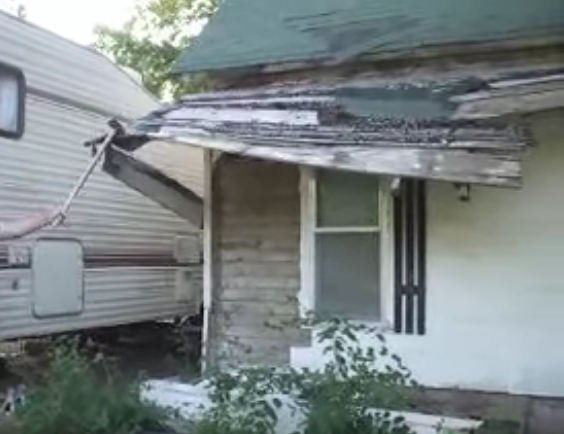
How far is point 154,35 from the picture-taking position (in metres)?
27.2

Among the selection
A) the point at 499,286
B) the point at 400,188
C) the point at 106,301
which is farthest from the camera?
the point at 106,301

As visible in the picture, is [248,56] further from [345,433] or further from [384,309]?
[345,433]

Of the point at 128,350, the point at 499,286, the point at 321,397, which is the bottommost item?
the point at 128,350

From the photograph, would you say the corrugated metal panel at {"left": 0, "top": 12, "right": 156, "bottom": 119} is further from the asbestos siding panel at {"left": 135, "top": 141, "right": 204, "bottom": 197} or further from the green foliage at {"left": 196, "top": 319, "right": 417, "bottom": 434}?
the green foliage at {"left": 196, "top": 319, "right": 417, "bottom": 434}

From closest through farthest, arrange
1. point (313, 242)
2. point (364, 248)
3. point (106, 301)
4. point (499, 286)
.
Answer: point (499, 286) < point (364, 248) < point (313, 242) < point (106, 301)

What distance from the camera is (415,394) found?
786 cm

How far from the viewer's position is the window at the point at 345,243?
8852 millimetres

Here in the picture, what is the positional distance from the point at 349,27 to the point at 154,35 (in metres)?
18.3

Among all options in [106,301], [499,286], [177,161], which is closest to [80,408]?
[499,286]

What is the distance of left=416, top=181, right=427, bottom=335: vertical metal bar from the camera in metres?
8.62

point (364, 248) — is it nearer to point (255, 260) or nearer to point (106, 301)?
point (255, 260)

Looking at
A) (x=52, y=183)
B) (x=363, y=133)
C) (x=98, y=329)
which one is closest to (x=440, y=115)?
(x=363, y=133)

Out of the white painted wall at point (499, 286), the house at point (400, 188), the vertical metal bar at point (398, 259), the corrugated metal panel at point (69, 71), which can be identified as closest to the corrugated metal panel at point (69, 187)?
the corrugated metal panel at point (69, 71)

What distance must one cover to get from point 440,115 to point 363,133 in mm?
617
